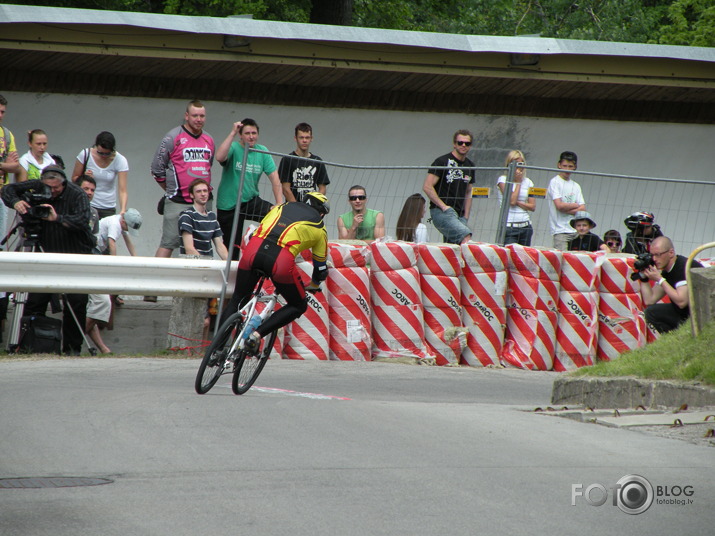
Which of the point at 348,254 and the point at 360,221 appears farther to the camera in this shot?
the point at 360,221

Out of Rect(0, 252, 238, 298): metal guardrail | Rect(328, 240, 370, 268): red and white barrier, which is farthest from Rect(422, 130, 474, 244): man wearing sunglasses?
Rect(0, 252, 238, 298): metal guardrail

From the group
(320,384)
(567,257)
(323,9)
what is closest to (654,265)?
(567,257)

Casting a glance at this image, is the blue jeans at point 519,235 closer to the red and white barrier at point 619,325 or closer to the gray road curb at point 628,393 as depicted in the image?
the red and white barrier at point 619,325

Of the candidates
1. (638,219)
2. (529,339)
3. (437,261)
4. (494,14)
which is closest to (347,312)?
(437,261)

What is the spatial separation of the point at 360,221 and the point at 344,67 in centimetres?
344

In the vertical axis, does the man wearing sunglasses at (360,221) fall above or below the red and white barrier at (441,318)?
above

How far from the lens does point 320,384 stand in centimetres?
1021

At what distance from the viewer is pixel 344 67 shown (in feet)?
50.8

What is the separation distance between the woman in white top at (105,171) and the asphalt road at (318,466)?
444 centimetres

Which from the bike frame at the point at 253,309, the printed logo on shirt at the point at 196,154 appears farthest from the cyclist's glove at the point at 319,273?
the printed logo on shirt at the point at 196,154

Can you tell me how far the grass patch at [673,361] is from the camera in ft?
28.6

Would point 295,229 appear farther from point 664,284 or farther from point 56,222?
point 664,284

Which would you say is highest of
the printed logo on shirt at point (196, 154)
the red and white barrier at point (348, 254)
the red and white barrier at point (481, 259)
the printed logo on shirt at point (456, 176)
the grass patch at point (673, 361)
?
the printed logo on shirt at point (456, 176)

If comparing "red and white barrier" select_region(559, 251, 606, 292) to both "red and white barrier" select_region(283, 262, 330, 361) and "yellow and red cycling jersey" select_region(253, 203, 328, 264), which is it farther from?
"yellow and red cycling jersey" select_region(253, 203, 328, 264)
